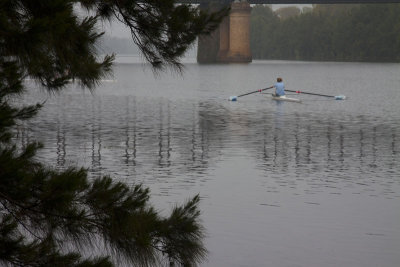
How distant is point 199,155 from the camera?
87.1ft

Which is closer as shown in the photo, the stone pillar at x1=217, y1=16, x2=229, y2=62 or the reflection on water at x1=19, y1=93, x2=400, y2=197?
the reflection on water at x1=19, y1=93, x2=400, y2=197

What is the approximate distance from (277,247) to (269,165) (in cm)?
986

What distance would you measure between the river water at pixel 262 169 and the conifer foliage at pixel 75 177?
631 millimetres

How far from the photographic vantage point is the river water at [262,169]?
14.9 m

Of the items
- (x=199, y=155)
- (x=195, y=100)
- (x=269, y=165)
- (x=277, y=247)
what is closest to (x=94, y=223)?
(x=277, y=247)

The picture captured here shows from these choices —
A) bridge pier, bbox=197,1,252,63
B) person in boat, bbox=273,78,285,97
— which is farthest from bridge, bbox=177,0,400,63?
person in boat, bbox=273,78,285,97

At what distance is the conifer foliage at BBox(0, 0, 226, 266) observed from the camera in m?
7.18

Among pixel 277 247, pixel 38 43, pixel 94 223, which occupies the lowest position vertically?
pixel 277 247

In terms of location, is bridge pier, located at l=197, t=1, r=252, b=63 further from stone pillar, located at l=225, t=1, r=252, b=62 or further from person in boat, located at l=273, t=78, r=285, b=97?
person in boat, located at l=273, t=78, r=285, b=97

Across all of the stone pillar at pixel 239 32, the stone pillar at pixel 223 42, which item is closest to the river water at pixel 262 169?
the stone pillar at pixel 239 32

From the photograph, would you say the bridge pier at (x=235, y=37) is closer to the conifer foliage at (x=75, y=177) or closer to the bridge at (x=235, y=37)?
the bridge at (x=235, y=37)

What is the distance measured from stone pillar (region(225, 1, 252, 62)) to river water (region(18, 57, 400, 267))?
13192 centimetres

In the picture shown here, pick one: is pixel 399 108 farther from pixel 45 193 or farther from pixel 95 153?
pixel 45 193

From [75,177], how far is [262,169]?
55.4ft
